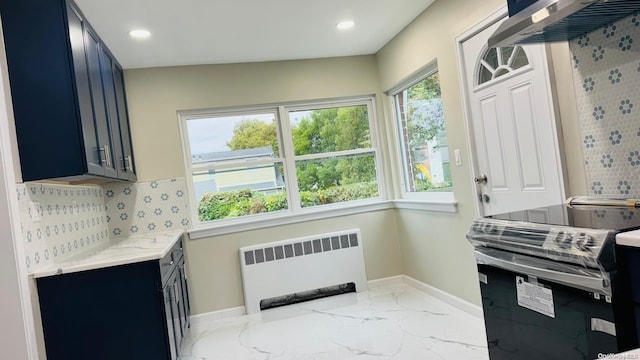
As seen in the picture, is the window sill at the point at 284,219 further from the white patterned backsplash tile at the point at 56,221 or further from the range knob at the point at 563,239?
the range knob at the point at 563,239

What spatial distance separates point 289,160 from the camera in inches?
161

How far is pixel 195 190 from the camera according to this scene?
3906 mm

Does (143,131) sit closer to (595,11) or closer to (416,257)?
(416,257)

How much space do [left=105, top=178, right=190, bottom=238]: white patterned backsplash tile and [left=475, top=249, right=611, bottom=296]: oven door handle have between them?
2.75 metres

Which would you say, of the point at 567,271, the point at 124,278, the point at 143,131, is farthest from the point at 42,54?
the point at 567,271

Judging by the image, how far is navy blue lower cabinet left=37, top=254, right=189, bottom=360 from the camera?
2146 millimetres

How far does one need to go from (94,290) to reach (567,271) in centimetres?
216

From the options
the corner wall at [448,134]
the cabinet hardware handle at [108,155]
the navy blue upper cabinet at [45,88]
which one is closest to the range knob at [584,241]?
the corner wall at [448,134]

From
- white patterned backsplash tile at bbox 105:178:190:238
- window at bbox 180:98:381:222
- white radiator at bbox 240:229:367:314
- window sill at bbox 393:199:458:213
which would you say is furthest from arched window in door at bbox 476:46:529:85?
white patterned backsplash tile at bbox 105:178:190:238

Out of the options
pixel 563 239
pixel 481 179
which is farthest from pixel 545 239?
pixel 481 179

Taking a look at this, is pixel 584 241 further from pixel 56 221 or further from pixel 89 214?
pixel 89 214

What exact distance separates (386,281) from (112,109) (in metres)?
2.88

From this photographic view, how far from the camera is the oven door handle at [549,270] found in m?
1.28

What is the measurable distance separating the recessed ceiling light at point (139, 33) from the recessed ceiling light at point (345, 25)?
1393mm
